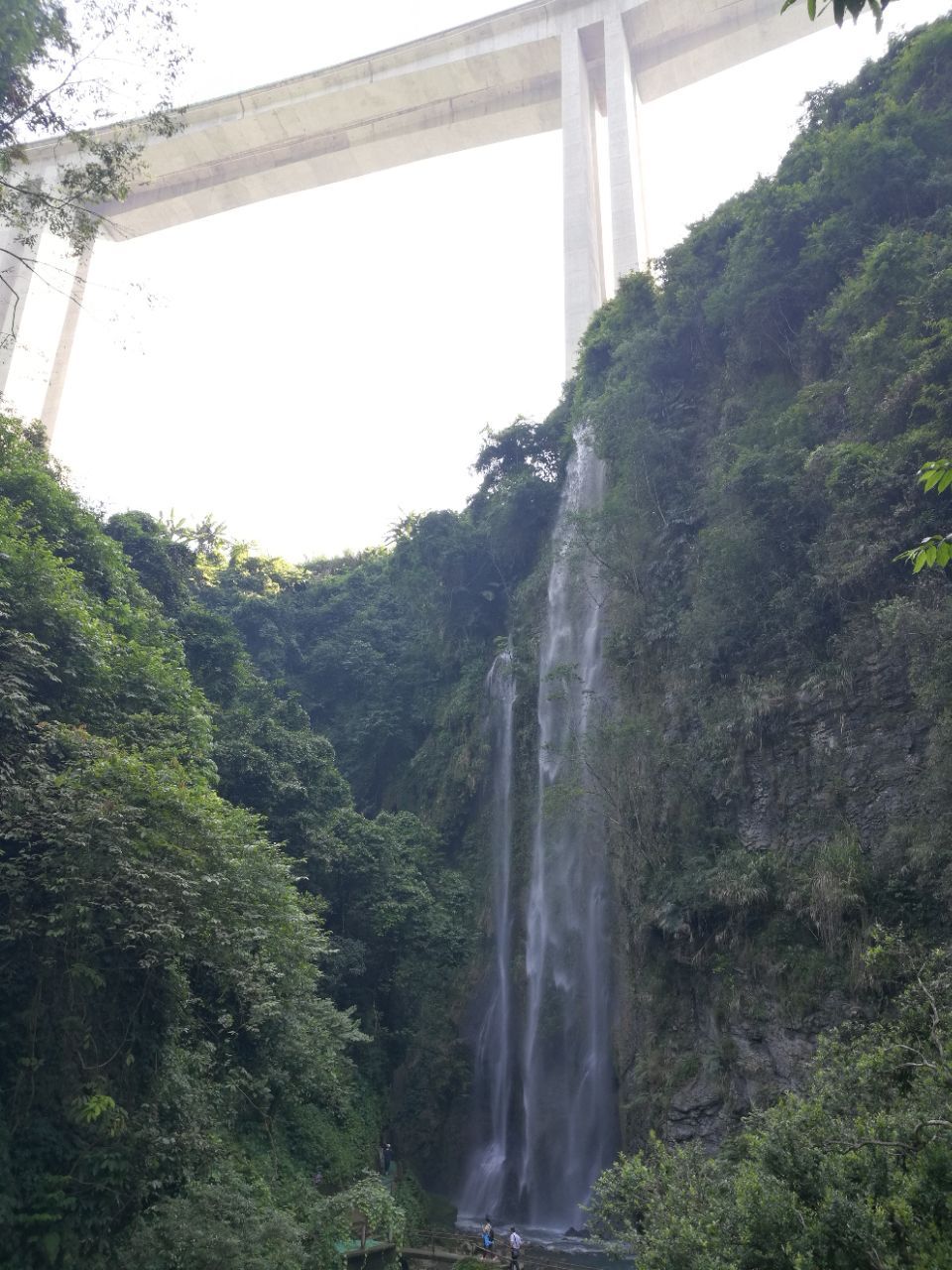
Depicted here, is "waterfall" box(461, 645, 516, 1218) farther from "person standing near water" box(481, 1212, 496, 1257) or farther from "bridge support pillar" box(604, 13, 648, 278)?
"bridge support pillar" box(604, 13, 648, 278)

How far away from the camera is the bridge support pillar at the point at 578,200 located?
35594 mm

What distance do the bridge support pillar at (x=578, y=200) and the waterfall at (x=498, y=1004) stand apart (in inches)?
539

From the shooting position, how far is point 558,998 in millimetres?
21266

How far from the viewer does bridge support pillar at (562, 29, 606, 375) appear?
35.6 metres

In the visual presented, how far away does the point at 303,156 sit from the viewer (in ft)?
155

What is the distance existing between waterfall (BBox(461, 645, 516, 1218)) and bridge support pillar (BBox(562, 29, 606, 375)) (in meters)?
13.7

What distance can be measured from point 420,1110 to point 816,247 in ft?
69.8

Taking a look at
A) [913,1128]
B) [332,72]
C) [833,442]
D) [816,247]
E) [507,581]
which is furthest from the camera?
[332,72]

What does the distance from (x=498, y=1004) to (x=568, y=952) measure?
8.78 feet

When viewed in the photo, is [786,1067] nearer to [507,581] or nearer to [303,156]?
[507,581]

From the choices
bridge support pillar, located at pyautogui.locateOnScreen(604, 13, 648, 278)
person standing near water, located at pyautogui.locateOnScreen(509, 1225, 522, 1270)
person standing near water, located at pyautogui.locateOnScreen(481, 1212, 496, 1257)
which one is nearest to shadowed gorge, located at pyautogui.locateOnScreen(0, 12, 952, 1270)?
person standing near water, located at pyautogui.locateOnScreen(481, 1212, 496, 1257)

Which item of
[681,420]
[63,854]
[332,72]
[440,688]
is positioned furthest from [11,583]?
[332,72]

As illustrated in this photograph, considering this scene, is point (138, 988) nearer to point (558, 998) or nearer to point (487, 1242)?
point (487, 1242)

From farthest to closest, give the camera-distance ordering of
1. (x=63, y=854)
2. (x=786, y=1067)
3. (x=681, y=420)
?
(x=681, y=420) → (x=786, y=1067) → (x=63, y=854)
